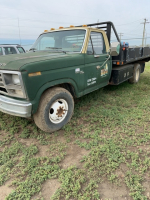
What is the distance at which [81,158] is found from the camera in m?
2.69

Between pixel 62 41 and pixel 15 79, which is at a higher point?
pixel 62 41

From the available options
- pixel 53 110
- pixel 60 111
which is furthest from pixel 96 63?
pixel 53 110

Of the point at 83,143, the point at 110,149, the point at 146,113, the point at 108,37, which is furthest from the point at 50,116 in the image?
the point at 108,37

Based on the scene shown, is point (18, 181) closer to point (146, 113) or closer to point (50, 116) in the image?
point (50, 116)

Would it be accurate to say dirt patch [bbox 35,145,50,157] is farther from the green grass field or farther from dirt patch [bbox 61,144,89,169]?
dirt patch [bbox 61,144,89,169]

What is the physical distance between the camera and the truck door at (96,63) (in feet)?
12.9

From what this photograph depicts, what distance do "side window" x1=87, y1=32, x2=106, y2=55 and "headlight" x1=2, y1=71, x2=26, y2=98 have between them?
1.90 m

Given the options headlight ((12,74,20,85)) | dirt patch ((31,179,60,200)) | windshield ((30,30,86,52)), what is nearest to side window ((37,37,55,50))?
windshield ((30,30,86,52))

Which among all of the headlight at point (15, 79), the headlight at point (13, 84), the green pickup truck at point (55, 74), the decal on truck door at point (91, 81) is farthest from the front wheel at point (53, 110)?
the decal on truck door at point (91, 81)

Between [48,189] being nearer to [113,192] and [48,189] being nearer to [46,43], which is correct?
[113,192]

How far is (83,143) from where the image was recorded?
3.03 m

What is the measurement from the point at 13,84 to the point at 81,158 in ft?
5.54

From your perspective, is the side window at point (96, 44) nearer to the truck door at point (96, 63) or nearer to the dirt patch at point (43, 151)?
the truck door at point (96, 63)

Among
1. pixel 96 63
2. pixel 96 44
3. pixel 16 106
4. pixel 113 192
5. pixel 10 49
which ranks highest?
pixel 10 49
